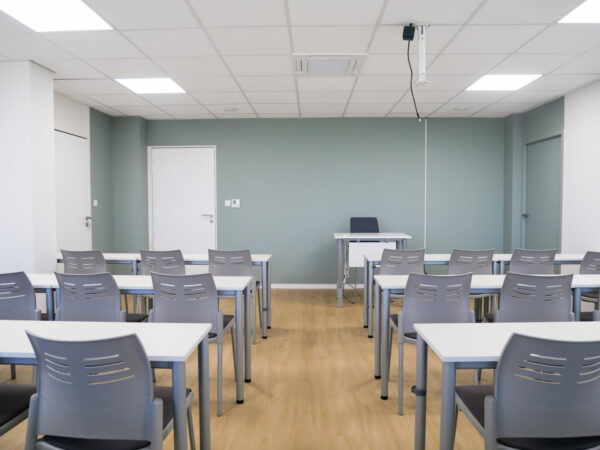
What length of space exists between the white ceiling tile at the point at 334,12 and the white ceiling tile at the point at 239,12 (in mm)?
114

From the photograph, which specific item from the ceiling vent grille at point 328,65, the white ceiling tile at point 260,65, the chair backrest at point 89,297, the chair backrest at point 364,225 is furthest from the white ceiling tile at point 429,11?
the chair backrest at point 364,225

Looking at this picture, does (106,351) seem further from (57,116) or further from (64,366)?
(57,116)

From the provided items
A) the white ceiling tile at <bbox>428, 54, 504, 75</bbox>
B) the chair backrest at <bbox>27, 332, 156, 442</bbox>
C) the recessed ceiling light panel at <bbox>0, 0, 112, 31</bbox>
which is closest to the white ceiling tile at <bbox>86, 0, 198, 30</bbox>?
the recessed ceiling light panel at <bbox>0, 0, 112, 31</bbox>

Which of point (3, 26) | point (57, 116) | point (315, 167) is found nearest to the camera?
point (3, 26)

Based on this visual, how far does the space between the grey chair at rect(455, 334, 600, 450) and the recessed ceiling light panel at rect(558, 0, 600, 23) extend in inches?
108

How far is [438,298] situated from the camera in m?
2.50

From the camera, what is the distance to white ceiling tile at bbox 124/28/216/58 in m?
3.34

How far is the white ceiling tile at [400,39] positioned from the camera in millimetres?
3258

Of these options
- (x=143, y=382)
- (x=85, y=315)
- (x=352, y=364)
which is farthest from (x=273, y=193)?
(x=143, y=382)

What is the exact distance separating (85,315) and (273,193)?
4.38 meters

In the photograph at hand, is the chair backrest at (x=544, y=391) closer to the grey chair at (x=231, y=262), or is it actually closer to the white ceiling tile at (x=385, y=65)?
the grey chair at (x=231, y=262)

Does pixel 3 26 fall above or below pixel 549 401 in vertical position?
above

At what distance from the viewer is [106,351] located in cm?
135

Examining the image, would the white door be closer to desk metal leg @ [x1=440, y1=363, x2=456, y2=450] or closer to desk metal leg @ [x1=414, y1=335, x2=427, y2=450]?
desk metal leg @ [x1=414, y1=335, x2=427, y2=450]
